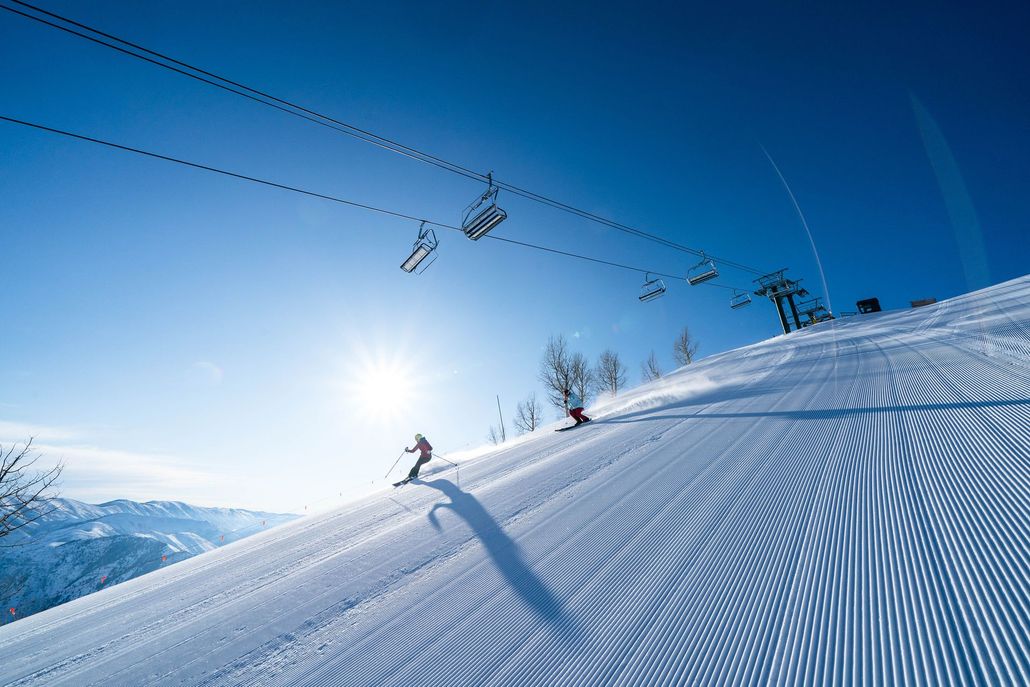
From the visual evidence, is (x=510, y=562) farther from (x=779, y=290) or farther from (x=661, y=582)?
(x=779, y=290)

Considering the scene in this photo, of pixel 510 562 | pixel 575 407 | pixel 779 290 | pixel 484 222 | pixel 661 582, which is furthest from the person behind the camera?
pixel 779 290

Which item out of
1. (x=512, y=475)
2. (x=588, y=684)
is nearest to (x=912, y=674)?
(x=588, y=684)

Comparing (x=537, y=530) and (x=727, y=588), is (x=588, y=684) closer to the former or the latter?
(x=727, y=588)

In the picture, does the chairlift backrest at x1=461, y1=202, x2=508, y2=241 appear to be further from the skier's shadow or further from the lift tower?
the lift tower

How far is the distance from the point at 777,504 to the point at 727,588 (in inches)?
46.4

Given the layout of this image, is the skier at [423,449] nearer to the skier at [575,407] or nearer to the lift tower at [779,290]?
the skier at [575,407]

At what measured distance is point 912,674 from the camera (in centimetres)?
132

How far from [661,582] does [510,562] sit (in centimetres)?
117

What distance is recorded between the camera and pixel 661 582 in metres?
2.17

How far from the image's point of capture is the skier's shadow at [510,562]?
7.01 ft

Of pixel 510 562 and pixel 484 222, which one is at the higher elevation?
pixel 484 222

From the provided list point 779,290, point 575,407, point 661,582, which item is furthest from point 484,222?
point 779,290

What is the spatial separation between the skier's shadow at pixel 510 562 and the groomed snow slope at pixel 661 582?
0.06ft

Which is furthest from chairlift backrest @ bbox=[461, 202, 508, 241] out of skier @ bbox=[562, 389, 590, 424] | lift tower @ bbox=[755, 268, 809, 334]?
lift tower @ bbox=[755, 268, 809, 334]
